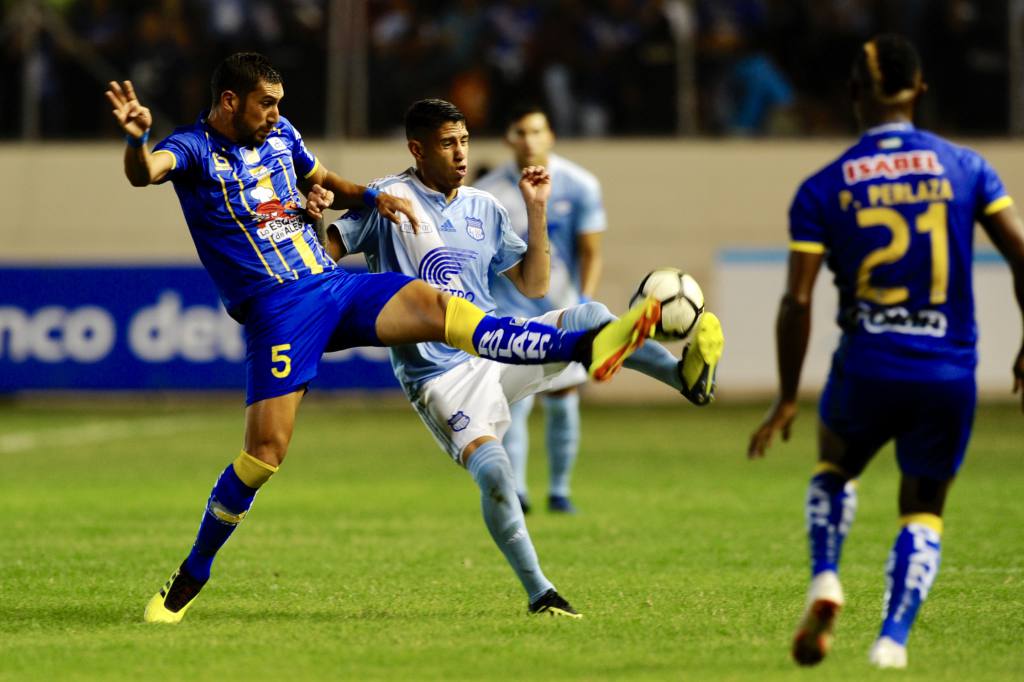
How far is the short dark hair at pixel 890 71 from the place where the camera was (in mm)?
5125

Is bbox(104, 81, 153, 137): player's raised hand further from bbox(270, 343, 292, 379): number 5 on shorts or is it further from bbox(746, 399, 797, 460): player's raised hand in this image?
bbox(746, 399, 797, 460): player's raised hand

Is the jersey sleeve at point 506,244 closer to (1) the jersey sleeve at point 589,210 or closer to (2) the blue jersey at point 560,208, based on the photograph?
(2) the blue jersey at point 560,208

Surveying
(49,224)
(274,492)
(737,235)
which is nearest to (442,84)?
(737,235)

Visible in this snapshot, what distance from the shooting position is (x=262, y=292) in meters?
6.45

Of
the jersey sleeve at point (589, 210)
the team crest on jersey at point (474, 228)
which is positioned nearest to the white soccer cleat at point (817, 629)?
the team crest on jersey at point (474, 228)

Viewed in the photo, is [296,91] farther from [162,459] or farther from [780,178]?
[162,459]

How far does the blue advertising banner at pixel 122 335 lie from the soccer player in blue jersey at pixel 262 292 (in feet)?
40.5

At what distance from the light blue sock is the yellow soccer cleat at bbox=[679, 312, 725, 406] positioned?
10 cm

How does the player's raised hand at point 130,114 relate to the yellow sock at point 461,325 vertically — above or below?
above

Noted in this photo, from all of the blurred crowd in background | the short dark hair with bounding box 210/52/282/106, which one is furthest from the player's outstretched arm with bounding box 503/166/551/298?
the blurred crowd in background

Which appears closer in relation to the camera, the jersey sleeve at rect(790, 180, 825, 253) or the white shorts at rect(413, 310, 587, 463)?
the jersey sleeve at rect(790, 180, 825, 253)

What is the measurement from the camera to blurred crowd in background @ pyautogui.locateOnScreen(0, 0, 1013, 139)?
66.2 ft

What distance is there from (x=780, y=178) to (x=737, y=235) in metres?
0.90

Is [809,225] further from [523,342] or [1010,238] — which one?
[523,342]
